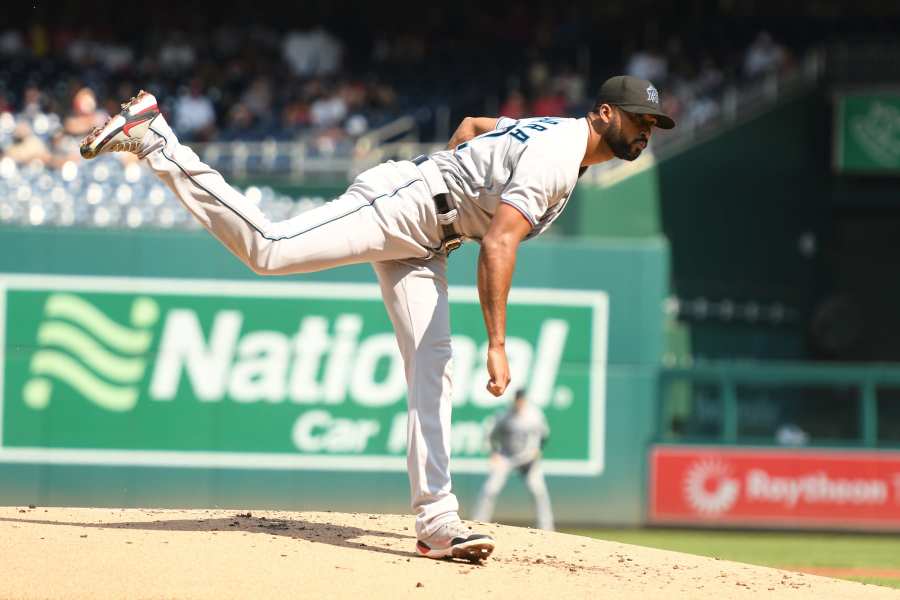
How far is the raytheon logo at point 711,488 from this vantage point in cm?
1411

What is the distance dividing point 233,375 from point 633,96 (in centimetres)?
839

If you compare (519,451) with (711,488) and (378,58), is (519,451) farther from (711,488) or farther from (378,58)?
(378,58)

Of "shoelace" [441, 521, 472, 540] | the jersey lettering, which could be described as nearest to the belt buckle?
the jersey lettering

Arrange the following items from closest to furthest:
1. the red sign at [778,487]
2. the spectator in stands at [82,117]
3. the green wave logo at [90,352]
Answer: the spectator in stands at [82,117]
the green wave logo at [90,352]
the red sign at [778,487]

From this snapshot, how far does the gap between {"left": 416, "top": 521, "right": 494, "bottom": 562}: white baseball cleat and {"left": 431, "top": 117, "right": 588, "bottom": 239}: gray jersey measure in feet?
3.84

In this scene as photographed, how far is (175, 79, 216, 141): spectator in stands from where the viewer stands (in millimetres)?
16703

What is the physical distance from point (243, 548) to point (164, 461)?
790cm

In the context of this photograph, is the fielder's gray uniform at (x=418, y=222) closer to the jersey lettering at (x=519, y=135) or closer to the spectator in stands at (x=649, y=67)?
the jersey lettering at (x=519, y=135)

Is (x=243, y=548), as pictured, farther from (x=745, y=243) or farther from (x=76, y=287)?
(x=745, y=243)

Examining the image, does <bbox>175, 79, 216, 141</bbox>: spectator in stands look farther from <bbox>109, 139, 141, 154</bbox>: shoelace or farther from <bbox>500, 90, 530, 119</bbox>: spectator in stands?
<bbox>109, 139, 141, 154</bbox>: shoelace

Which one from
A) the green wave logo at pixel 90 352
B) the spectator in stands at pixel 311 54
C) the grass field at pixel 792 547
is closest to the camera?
the grass field at pixel 792 547

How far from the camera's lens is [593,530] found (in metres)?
13.8

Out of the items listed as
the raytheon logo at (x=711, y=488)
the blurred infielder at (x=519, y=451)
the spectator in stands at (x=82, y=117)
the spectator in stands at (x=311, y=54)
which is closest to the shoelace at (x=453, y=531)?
the blurred infielder at (x=519, y=451)

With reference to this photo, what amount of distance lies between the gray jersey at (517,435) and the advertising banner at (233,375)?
27.2 inches
